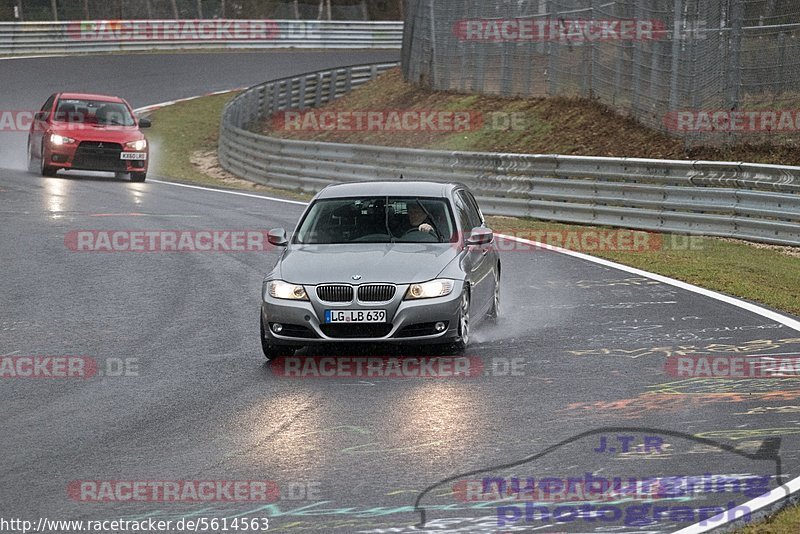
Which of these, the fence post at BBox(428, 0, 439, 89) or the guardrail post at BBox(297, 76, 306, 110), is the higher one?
the fence post at BBox(428, 0, 439, 89)

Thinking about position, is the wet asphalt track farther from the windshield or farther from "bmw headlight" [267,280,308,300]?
the windshield

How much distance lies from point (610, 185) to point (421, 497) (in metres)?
14.8

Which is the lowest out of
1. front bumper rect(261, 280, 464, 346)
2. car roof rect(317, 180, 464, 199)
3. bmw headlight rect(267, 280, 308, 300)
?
front bumper rect(261, 280, 464, 346)

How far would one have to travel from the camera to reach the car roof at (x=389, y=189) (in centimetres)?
1202

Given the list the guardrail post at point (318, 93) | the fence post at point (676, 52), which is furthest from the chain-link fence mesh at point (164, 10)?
the fence post at point (676, 52)

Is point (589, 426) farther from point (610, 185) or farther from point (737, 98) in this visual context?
point (737, 98)

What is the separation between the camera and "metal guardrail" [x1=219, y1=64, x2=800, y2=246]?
18.9 metres

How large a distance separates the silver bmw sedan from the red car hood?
1698 centimetres

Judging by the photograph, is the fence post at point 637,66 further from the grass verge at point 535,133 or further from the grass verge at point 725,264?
the grass verge at point 725,264

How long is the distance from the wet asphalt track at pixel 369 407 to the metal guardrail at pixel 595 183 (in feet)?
12.7

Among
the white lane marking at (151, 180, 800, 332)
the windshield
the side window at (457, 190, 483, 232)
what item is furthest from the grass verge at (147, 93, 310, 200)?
the windshield

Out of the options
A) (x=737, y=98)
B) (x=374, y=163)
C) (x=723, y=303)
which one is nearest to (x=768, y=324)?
(x=723, y=303)

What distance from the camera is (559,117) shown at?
30.0m

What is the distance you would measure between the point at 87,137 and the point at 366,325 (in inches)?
746
